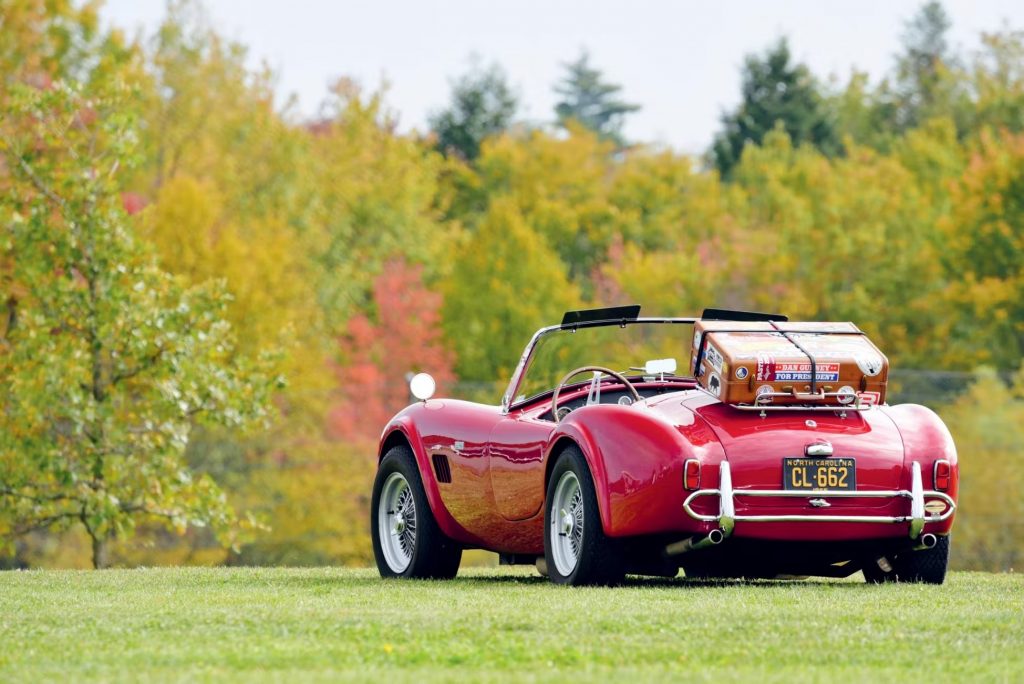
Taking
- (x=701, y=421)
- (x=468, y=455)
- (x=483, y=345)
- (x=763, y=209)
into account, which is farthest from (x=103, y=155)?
(x=763, y=209)

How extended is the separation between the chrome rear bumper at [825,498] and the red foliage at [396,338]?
4362 cm

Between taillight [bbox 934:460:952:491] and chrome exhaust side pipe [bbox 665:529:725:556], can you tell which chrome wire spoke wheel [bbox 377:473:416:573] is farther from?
taillight [bbox 934:460:952:491]

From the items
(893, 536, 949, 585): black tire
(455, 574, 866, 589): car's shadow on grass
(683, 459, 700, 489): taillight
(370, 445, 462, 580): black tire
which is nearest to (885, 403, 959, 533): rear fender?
(893, 536, 949, 585): black tire

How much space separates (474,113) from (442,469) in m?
72.7

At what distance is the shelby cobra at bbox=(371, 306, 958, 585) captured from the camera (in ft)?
30.5

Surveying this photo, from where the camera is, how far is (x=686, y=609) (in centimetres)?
788

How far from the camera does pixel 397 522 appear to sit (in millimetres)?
11695

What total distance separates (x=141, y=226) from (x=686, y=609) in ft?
52.0

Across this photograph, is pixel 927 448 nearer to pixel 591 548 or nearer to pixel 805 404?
pixel 805 404

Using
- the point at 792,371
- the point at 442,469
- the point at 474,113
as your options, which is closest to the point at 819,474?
the point at 792,371

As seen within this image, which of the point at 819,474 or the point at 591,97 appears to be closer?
the point at 819,474

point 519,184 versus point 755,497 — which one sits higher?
point 519,184

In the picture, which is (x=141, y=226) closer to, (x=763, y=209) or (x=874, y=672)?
(x=874, y=672)

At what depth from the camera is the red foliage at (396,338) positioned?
56.5m
